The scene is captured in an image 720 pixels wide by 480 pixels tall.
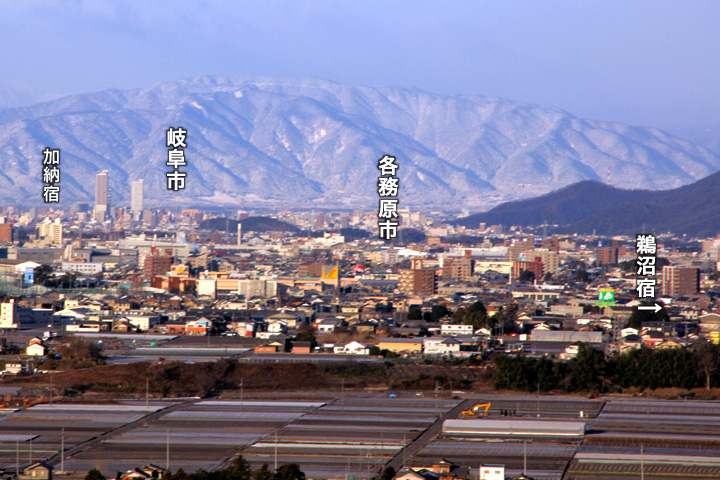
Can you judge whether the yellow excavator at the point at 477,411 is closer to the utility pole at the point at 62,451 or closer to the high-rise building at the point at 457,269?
the utility pole at the point at 62,451

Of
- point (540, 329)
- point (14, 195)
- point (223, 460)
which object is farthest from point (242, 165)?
point (223, 460)

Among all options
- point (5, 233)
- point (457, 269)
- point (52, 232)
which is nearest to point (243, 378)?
point (457, 269)

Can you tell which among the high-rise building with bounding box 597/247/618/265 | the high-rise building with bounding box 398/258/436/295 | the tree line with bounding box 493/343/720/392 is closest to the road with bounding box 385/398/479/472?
the tree line with bounding box 493/343/720/392

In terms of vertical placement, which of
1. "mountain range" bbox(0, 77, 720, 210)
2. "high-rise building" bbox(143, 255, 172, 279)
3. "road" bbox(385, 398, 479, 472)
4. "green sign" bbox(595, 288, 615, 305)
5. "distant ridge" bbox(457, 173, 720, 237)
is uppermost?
"mountain range" bbox(0, 77, 720, 210)

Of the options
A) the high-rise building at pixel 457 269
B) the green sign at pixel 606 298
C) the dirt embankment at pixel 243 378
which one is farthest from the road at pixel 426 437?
the high-rise building at pixel 457 269

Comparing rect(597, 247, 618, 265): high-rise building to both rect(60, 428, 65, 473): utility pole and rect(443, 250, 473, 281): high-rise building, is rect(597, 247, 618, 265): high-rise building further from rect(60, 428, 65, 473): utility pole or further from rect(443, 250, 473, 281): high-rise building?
rect(60, 428, 65, 473): utility pole

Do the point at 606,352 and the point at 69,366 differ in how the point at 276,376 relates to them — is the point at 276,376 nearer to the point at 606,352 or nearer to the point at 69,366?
the point at 69,366
